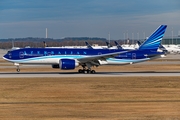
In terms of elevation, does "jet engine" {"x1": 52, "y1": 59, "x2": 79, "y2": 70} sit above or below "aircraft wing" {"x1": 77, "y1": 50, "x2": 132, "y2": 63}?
below

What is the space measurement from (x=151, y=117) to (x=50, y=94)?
33.9 feet

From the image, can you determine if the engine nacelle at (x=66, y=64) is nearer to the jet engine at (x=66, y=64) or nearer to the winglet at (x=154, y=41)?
the jet engine at (x=66, y=64)

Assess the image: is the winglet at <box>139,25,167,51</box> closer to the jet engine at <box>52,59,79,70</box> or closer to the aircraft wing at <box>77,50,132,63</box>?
the aircraft wing at <box>77,50,132,63</box>

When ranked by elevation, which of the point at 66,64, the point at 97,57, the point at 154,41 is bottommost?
the point at 66,64

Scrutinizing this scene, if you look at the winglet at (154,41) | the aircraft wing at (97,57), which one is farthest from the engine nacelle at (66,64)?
the winglet at (154,41)

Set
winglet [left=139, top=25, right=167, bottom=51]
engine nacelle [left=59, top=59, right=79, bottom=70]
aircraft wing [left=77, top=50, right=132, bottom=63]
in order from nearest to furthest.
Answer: engine nacelle [left=59, top=59, right=79, bottom=70], aircraft wing [left=77, top=50, right=132, bottom=63], winglet [left=139, top=25, right=167, bottom=51]

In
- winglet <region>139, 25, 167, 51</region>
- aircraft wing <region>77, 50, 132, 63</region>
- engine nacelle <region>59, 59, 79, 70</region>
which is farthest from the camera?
winglet <region>139, 25, 167, 51</region>

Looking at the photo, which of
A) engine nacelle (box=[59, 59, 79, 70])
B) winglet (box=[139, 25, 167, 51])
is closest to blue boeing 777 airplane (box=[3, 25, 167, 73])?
engine nacelle (box=[59, 59, 79, 70])

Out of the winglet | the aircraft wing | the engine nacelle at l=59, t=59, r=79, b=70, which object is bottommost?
the engine nacelle at l=59, t=59, r=79, b=70

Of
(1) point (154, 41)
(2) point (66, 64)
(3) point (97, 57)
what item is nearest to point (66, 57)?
(2) point (66, 64)

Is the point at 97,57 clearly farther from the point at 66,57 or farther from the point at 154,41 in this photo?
the point at 154,41

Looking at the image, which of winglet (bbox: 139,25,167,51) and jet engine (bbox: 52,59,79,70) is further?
winglet (bbox: 139,25,167,51)

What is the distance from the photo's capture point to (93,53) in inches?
1884

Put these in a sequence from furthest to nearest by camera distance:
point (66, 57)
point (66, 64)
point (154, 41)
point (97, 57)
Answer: point (154, 41), point (66, 57), point (97, 57), point (66, 64)
